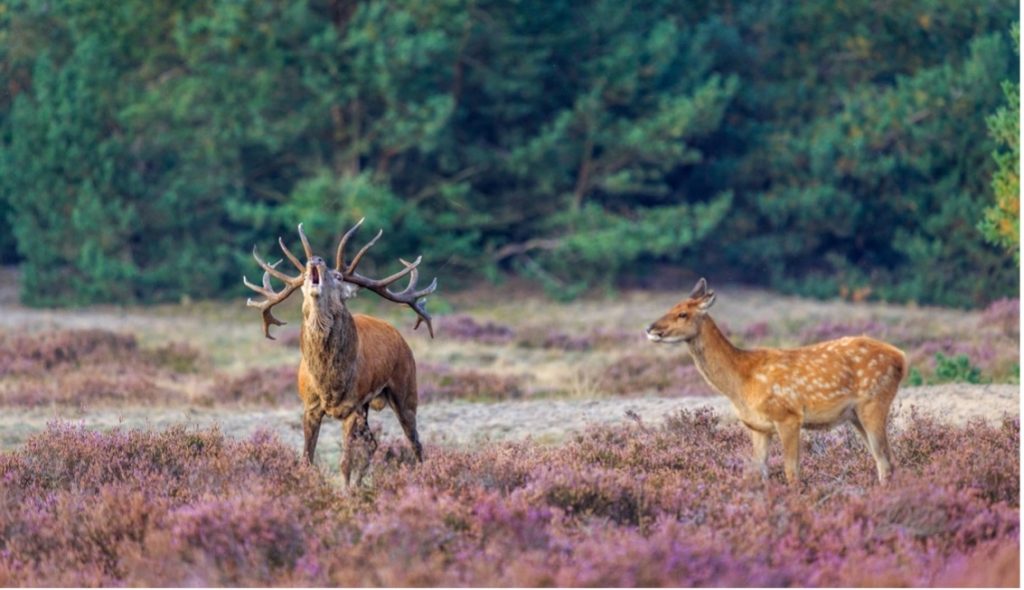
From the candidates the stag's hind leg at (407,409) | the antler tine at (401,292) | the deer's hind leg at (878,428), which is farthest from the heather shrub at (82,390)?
the deer's hind leg at (878,428)

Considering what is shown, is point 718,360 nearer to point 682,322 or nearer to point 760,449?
point 682,322

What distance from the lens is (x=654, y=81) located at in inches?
1259

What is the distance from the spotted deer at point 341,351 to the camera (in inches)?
408

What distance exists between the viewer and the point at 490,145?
1296 inches

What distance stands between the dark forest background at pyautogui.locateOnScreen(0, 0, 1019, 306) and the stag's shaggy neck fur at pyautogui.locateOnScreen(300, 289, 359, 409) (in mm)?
17858

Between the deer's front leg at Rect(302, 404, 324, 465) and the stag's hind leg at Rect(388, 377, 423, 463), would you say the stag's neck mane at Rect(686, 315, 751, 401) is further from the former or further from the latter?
the deer's front leg at Rect(302, 404, 324, 465)

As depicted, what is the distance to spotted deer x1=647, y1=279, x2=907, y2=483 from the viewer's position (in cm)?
985

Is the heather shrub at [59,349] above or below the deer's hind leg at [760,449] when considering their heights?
below

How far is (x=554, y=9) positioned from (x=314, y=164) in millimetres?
5771

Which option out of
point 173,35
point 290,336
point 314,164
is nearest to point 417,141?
point 314,164

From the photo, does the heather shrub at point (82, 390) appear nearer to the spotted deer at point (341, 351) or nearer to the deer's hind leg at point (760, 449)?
the spotted deer at point (341, 351)

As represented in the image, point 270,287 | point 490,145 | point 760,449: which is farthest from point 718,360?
point 490,145

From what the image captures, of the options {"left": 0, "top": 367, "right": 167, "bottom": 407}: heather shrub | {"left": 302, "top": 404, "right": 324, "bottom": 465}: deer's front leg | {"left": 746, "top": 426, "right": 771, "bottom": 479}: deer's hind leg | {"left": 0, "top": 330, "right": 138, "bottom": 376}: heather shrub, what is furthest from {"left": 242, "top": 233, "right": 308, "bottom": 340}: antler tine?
{"left": 0, "top": 330, "right": 138, "bottom": 376}: heather shrub

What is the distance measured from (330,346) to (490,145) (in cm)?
2264
